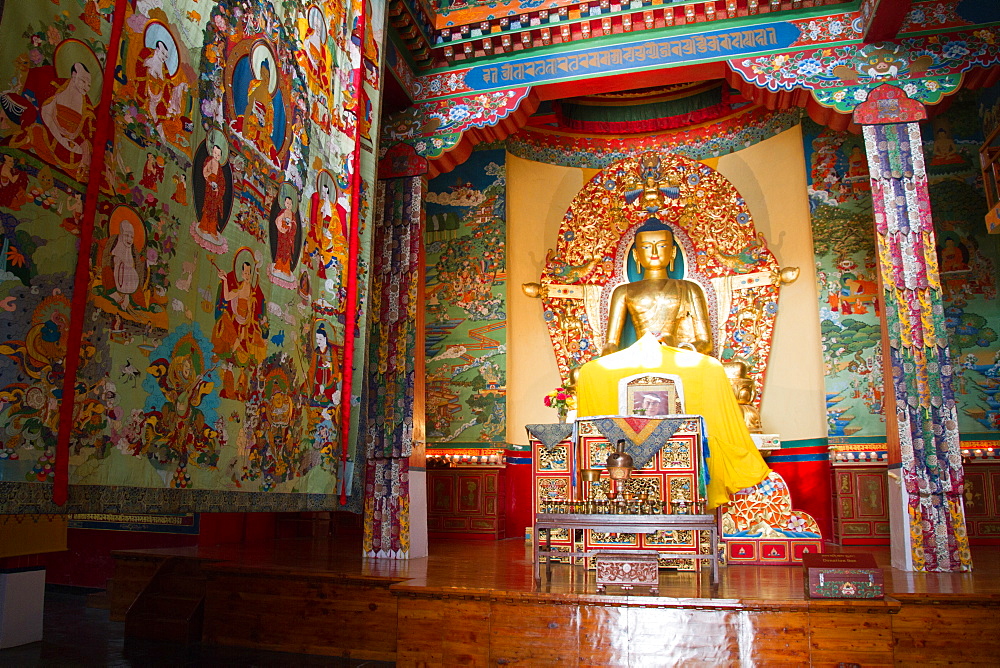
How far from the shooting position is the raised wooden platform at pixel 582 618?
3.94 metres

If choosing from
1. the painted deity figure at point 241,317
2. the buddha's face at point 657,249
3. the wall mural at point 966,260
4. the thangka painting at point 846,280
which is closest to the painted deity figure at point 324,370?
the painted deity figure at point 241,317

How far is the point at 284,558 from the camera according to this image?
580 centimetres

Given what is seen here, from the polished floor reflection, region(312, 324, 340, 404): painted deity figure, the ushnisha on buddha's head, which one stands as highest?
the ushnisha on buddha's head

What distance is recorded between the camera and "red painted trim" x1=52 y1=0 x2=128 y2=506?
8.86 ft

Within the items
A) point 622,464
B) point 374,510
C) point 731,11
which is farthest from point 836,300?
point 374,510

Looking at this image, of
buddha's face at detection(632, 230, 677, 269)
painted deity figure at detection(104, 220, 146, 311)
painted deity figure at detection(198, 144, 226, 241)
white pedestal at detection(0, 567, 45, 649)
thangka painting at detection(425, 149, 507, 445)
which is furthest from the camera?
buddha's face at detection(632, 230, 677, 269)

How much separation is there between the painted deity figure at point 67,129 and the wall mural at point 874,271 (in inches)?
282

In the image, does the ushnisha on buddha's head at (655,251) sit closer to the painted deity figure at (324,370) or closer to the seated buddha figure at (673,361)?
the seated buddha figure at (673,361)

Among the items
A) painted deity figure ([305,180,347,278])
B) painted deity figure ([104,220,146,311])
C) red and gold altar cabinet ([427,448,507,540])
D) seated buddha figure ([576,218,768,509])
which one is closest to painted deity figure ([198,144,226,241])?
painted deity figure ([104,220,146,311])

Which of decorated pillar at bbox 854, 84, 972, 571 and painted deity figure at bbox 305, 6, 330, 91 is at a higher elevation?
painted deity figure at bbox 305, 6, 330, 91

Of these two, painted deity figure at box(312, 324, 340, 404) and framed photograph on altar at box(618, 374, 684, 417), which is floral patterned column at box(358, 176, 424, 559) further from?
framed photograph on altar at box(618, 374, 684, 417)

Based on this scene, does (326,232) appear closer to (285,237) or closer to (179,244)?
(285,237)

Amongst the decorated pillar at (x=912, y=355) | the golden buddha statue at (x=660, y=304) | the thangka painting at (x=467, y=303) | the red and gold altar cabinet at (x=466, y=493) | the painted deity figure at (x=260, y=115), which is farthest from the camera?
the golden buddha statue at (x=660, y=304)

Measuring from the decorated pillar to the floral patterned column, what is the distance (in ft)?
12.6
